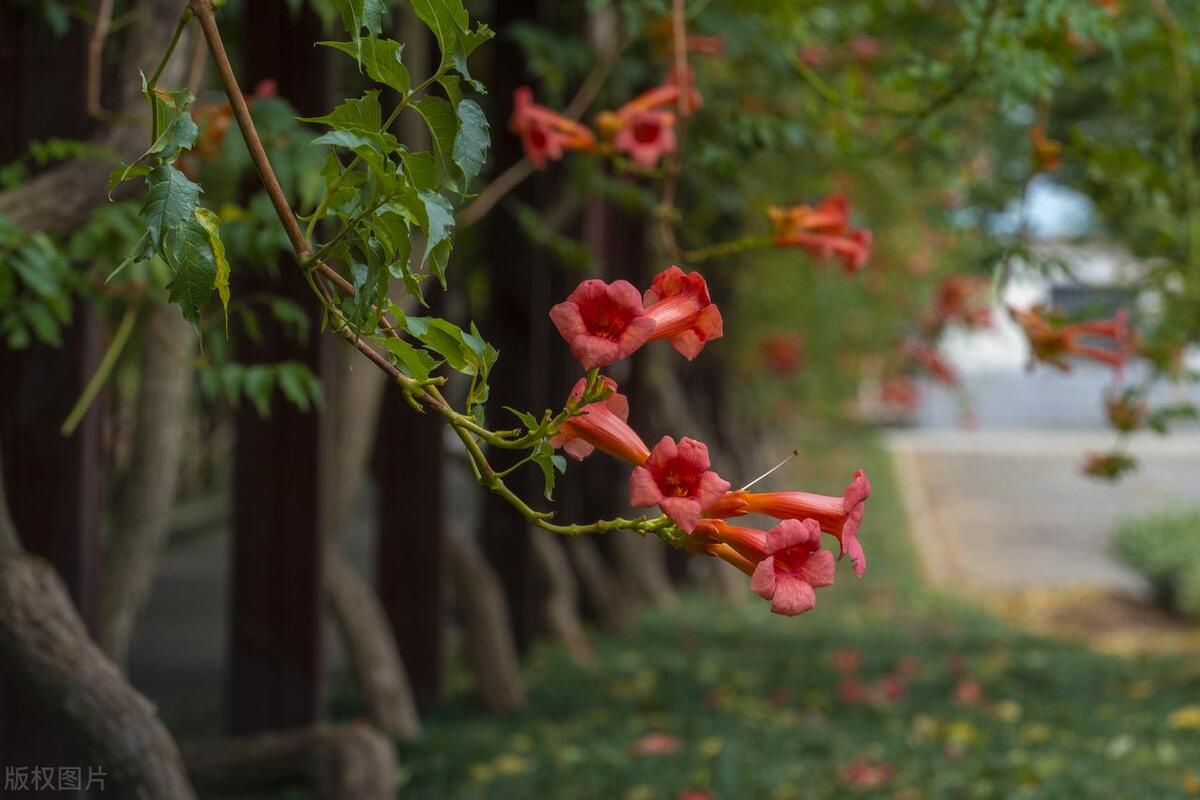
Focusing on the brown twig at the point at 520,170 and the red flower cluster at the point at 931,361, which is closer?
the brown twig at the point at 520,170

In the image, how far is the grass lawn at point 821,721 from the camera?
3314 millimetres

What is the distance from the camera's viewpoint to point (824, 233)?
238 cm

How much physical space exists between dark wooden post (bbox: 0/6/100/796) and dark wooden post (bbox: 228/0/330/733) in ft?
2.24

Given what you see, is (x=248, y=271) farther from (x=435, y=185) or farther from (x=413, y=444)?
A: (x=435, y=185)

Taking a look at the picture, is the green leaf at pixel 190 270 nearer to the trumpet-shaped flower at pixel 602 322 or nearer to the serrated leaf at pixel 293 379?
the trumpet-shaped flower at pixel 602 322

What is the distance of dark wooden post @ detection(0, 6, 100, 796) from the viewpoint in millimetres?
2258

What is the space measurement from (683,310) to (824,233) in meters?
1.30

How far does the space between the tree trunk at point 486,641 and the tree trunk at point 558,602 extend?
2.68 feet

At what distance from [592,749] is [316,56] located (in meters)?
1.92

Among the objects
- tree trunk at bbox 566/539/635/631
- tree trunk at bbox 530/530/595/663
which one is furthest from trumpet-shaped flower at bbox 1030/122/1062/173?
tree trunk at bbox 566/539/635/631

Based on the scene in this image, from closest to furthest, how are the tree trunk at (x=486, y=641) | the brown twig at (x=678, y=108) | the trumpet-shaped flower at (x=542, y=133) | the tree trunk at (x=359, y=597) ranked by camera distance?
the brown twig at (x=678, y=108) < the trumpet-shaped flower at (x=542, y=133) < the tree trunk at (x=359, y=597) < the tree trunk at (x=486, y=641)

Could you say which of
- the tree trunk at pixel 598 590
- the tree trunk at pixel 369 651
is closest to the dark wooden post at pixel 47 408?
the tree trunk at pixel 369 651

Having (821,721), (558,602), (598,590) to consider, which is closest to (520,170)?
(821,721)

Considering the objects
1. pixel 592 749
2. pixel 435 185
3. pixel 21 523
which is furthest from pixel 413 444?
pixel 435 185
